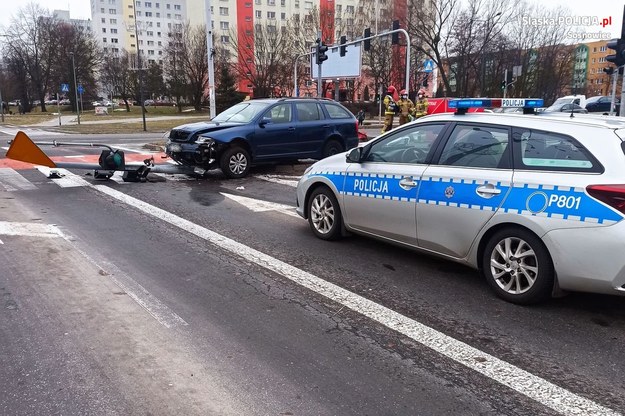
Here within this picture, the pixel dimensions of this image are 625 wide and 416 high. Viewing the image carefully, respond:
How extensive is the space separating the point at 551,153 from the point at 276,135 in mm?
7911

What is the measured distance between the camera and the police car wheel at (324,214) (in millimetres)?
6406

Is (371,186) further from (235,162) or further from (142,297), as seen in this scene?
(235,162)

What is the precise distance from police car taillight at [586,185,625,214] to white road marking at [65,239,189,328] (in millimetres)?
3218

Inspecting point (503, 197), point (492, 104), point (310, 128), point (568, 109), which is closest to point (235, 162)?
point (310, 128)

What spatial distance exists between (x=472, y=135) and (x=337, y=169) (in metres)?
1.79

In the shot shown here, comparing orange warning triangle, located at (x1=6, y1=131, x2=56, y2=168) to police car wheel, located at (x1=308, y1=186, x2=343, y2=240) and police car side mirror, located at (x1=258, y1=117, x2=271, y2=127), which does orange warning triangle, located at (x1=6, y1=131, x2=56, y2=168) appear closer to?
police car side mirror, located at (x1=258, y1=117, x2=271, y2=127)

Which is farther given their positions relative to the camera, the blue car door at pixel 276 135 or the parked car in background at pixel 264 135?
the blue car door at pixel 276 135

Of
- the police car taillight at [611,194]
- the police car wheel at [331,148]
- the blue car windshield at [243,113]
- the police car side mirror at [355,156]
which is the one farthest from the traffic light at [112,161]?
the police car taillight at [611,194]

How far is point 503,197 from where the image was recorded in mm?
4480

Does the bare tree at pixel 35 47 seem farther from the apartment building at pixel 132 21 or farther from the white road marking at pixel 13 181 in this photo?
the white road marking at pixel 13 181

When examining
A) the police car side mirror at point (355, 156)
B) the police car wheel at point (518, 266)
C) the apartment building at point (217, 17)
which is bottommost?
the police car wheel at point (518, 266)

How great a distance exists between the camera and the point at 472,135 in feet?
16.5

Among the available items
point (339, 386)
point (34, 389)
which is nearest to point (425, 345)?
point (339, 386)

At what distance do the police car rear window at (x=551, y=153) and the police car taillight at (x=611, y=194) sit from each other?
18cm
